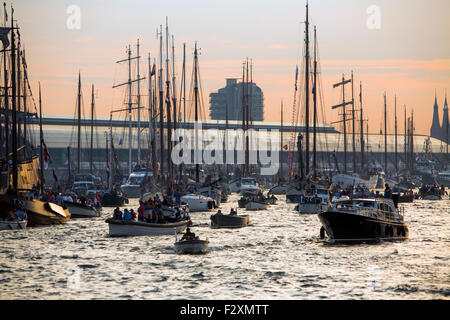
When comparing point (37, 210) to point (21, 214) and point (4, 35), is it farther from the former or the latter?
point (4, 35)

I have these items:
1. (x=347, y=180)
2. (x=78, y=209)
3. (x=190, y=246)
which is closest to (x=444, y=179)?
(x=347, y=180)

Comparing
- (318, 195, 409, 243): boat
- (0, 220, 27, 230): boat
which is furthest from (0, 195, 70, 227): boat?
(318, 195, 409, 243): boat

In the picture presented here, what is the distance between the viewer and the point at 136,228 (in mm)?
59688

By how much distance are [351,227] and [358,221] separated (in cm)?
74

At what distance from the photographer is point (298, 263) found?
46.9m

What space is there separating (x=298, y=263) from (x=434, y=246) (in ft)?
46.4

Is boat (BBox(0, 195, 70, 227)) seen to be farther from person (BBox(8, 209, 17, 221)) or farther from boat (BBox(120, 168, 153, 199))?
boat (BBox(120, 168, 153, 199))

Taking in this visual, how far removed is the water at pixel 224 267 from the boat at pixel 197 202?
2333 centimetres

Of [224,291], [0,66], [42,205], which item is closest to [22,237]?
[42,205]

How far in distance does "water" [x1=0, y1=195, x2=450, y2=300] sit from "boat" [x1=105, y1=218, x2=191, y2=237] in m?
0.82

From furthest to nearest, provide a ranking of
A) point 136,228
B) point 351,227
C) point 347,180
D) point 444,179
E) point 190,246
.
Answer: point 444,179
point 347,180
point 136,228
point 351,227
point 190,246

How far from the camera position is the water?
37031 mm

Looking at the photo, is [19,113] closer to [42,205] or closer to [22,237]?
[42,205]

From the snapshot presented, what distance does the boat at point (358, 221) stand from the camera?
5509cm
